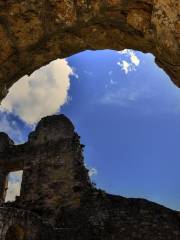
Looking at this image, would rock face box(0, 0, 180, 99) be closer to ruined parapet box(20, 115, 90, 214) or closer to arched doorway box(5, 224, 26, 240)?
arched doorway box(5, 224, 26, 240)

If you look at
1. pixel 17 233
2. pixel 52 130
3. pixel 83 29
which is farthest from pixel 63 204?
pixel 83 29

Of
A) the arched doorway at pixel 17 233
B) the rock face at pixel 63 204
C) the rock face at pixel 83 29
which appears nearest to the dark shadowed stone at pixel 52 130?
the rock face at pixel 63 204

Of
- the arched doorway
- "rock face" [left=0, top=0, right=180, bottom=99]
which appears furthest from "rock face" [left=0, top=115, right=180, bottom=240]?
"rock face" [left=0, top=0, right=180, bottom=99]

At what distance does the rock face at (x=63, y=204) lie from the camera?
12.4 metres

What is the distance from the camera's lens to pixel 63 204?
45.5ft

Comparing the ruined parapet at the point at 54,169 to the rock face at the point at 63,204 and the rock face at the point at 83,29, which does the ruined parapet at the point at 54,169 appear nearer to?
the rock face at the point at 63,204

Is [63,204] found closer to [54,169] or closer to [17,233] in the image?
[54,169]

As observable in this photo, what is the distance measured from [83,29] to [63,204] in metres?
11.8

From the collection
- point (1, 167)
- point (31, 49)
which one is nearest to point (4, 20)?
point (31, 49)

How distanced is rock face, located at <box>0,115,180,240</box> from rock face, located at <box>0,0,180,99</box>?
30.3 ft

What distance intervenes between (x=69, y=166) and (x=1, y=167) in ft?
12.2

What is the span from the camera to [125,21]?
2.64 metres

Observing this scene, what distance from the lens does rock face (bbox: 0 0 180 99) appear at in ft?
7.83

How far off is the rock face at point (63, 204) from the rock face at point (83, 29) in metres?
9.23
